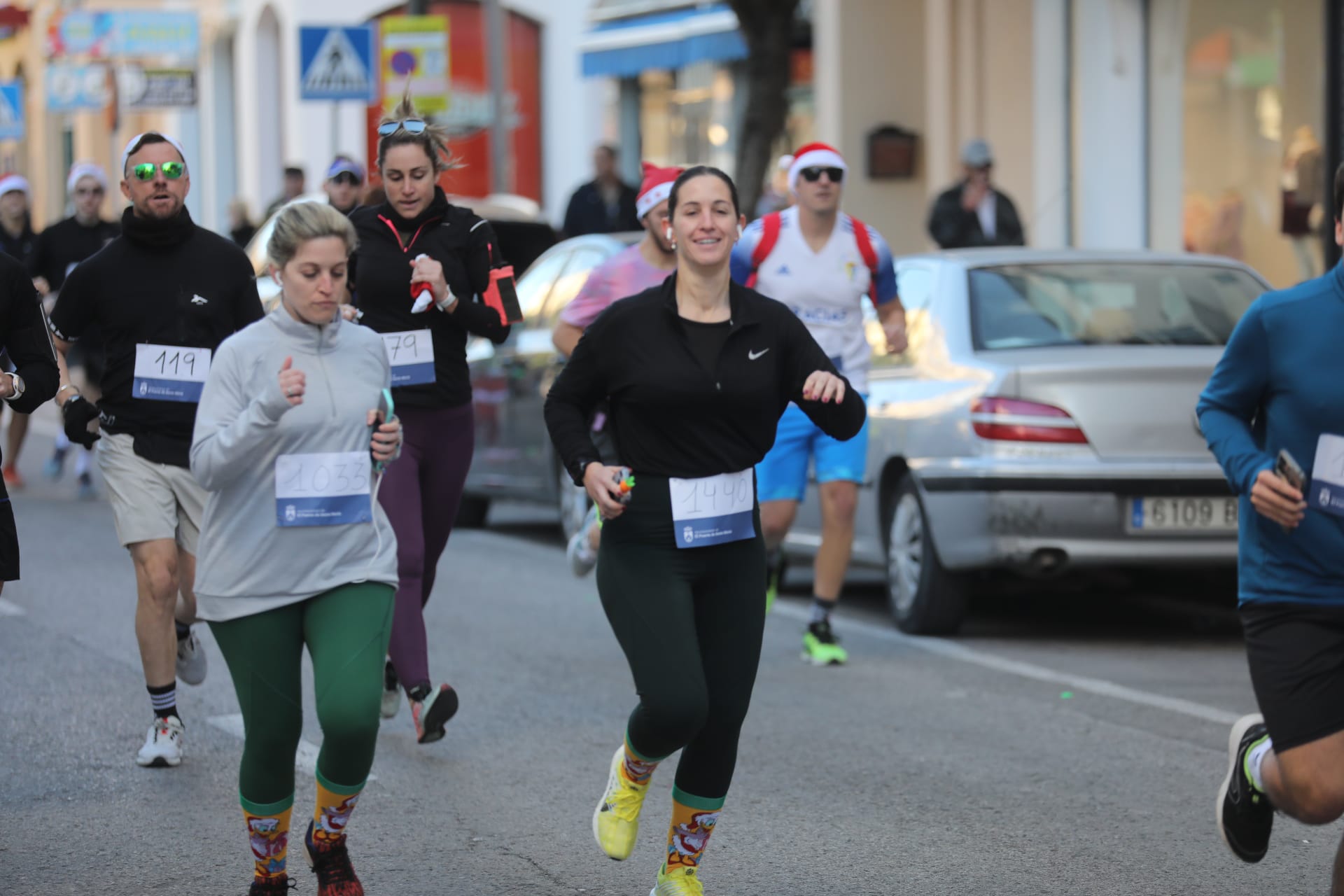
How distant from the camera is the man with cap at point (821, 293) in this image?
8648mm

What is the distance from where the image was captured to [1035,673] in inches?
344

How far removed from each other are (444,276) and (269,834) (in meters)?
2.58

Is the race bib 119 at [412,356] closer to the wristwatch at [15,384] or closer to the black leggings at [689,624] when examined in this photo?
the wristwatch at [15,384]

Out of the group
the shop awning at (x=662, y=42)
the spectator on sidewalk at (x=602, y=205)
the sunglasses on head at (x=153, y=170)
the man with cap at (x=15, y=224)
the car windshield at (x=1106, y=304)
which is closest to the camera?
the sunglasses on head at (x=153, y=170)

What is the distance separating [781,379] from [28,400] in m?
2.04

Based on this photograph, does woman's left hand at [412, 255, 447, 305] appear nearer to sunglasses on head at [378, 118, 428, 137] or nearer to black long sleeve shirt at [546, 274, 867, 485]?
sunglasses on head at [378, 118, 428, 137]

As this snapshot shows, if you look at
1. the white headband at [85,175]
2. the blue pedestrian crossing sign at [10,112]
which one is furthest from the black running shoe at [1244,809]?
the blue pedestrian crossing sign at [10,112]

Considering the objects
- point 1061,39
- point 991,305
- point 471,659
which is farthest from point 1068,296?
point 1061,39

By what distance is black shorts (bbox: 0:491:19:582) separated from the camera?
556 cm

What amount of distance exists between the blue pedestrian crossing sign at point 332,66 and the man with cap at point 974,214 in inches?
273

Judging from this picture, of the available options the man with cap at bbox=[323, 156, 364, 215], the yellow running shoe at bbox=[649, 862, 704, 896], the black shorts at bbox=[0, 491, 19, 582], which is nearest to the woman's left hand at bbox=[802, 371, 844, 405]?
the yellow running shoe at bbox=[649, 862, 704, 896]

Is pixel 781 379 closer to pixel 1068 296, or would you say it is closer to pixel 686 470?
pixel 686 470

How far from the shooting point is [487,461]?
535 inches

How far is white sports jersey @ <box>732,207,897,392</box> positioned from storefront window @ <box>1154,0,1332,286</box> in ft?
24.4
